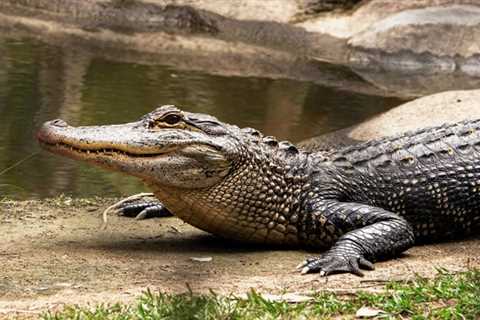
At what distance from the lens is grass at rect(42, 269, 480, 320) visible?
466cm

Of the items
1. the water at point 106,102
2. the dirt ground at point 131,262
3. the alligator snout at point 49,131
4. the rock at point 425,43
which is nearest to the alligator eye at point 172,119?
the alligator snout at point 49,131

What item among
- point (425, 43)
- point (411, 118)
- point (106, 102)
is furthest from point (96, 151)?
point (425, 43)

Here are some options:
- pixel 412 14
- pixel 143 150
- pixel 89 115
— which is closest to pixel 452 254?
pixel 143 150

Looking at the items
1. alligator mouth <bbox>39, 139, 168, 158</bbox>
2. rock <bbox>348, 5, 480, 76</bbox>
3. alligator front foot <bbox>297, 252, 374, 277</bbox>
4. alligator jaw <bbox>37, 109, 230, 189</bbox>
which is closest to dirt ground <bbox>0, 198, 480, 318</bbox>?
alligator front foot <bbox>297, 252, 374, 277</bbox>

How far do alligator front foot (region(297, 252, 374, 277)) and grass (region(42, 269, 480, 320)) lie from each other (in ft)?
2.18

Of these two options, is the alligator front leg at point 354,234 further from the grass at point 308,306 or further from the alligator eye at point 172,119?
the alligator eye at point 172,119

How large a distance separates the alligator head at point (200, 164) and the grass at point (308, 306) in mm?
1383

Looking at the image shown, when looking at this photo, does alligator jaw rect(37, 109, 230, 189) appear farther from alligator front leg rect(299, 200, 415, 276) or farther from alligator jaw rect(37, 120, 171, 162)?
alligator front leg rect(299, 200, 415, 276)

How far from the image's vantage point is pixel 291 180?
6.59 metres

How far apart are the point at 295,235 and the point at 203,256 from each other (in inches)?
25.2

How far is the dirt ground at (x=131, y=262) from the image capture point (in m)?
5.25

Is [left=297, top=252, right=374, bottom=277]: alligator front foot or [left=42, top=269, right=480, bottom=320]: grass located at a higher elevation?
[left=42, top=269, right=480, bottom=320]: grass

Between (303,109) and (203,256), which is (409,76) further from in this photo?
(203,256)

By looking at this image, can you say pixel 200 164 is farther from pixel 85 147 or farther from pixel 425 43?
Answer: pixel 425 43
